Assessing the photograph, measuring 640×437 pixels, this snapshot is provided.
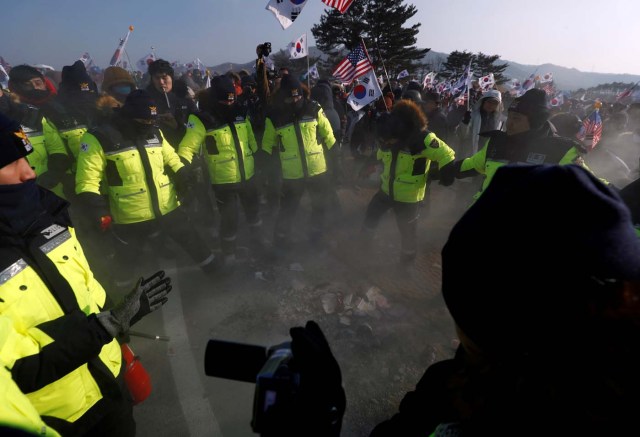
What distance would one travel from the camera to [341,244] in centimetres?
587


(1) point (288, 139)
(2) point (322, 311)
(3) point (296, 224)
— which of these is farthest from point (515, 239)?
(3) point (296, 224)

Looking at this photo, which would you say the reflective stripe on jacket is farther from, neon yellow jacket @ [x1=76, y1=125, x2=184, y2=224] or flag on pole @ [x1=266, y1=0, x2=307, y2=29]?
flag on pole @ [x1=266, y1=0, x2=307, y2=29]

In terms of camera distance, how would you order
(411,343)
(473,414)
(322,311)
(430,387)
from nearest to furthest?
(473,414) → (430,387) → (411,343) → (322,311)

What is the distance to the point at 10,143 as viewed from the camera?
1.71 metres

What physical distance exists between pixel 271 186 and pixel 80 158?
4274 millimetres

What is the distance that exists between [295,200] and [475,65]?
36.4 m

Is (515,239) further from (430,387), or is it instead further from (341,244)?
(341,244)

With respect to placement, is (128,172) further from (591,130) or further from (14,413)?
(591,130)

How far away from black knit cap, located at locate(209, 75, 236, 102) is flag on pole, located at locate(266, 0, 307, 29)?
3.19 m

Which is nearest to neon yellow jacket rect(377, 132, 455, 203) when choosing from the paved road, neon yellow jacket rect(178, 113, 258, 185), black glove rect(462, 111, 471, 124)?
the paved road

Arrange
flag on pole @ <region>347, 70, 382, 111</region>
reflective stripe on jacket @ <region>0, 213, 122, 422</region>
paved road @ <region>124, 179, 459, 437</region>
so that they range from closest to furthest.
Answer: reflective stripe on jacket @ <region>0, 213, 122, 422</region>
paved road @ <region>124, 179, 459, 437</region>
flag on pole @ <region>347, 70, 382, 111</region>

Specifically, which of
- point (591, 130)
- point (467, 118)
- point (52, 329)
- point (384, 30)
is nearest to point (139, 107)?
point (52, 329)

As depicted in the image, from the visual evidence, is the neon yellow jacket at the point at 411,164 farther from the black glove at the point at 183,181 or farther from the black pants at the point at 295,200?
the black glove at the point at 183,181

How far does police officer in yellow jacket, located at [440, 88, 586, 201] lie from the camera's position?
11.0 ft
